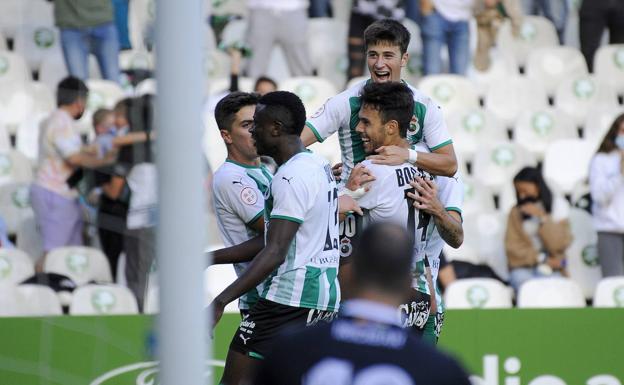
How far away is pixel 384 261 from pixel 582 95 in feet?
26.3

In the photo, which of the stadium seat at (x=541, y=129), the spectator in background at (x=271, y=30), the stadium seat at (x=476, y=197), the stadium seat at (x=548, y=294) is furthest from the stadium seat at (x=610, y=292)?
the spectator in background at (x=271, y=30)

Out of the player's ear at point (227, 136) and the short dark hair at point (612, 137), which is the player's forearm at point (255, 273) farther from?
the short dark hair at point (612, 137)

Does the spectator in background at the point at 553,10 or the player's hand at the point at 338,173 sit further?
the spectator in background at the point at 553,10

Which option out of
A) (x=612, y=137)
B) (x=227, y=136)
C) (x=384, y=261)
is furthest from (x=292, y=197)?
(x=612, y=137)

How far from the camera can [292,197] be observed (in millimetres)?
4781

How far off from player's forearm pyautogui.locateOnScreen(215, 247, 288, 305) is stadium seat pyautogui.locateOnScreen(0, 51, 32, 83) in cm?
217

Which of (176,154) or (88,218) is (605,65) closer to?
(88,218)

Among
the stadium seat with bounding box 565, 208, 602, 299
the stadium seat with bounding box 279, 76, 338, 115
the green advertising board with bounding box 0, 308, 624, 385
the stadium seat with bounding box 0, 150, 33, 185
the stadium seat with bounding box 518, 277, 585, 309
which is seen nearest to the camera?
the stadium seat with bounding box 0, 150, 33, 185

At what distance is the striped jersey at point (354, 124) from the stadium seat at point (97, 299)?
121 cm

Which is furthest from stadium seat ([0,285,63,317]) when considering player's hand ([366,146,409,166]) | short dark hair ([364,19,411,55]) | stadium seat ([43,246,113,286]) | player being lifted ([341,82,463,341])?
short dark hair ([364,19,411,55])

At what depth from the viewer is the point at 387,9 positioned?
9922 mm

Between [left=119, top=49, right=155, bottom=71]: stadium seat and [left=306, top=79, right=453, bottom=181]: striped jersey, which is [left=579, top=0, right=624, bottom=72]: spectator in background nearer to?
[left=306, top=79, right=453, bottom=181]: striped jersey

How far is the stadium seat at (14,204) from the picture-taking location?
6340 mm

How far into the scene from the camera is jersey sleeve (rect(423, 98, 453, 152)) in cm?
527
